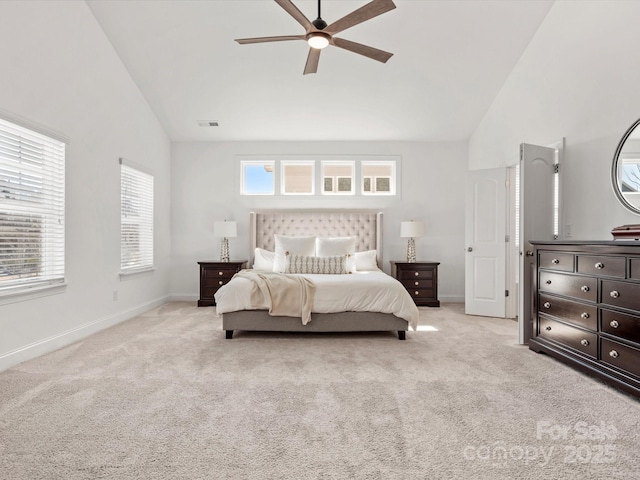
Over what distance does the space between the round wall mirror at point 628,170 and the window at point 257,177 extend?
487 cm

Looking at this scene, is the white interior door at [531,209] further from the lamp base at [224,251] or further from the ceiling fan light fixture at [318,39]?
the lamp base at [224,251]

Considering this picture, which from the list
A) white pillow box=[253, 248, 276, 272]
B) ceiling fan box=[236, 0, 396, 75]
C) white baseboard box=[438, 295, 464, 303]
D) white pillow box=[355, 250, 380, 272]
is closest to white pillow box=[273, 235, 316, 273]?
white pillow box=[253, 248, 276, 272]

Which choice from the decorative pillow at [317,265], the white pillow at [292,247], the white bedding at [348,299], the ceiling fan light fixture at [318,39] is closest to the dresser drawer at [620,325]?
the white bedding at [348,299]

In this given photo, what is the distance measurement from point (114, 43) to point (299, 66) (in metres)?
2.30

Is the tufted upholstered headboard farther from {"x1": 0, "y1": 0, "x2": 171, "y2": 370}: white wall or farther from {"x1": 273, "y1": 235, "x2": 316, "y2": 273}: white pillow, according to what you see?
{"x1": 0, "y1": 0, "x2": 171, "y2": 370}: white wall

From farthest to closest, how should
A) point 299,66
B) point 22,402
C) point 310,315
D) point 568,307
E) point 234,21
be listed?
1. point 299,66
2. point 234,21
3. point 310,315
4. point 568,307
5. point 22,402

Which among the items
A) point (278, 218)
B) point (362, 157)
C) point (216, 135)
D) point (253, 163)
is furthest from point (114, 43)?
point (362, 157)

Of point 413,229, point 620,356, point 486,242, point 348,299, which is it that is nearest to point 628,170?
point 620,356

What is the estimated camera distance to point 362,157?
6.63 meters

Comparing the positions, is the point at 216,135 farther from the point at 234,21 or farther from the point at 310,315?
the point at 310,315

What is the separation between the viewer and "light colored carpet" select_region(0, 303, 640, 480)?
175 cm

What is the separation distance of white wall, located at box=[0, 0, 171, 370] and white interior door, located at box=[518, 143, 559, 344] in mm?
4700

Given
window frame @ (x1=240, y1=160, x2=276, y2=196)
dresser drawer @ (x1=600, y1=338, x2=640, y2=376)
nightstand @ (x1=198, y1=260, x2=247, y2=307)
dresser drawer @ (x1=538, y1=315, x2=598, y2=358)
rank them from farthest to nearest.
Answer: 1. window frame @ (x1=240, y1=160, x2=276, y2=196)
2. nightstand @ (x1=198, y1=260, x2=247, y2=307)
3. dresser drawer @ (x1=538, y1=315, x2=598, y2=358)
4. dresser drawer @ (x1=600, y1=338, x2=640, y2=376)

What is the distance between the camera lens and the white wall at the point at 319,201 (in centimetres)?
655
